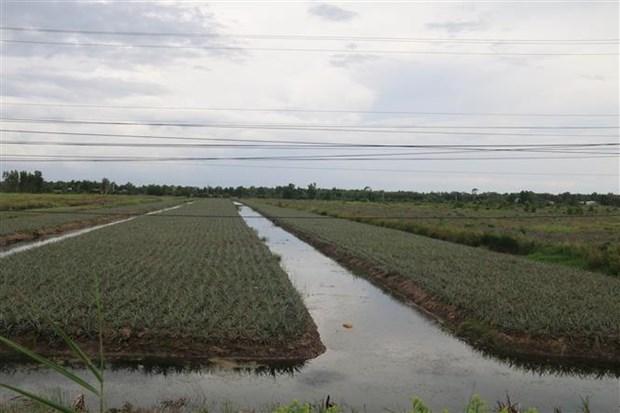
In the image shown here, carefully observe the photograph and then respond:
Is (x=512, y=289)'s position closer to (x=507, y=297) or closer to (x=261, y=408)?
(x=507, y=297)

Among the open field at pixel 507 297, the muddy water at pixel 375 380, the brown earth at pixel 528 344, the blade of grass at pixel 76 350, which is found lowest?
the muddy water at pixel 375 380

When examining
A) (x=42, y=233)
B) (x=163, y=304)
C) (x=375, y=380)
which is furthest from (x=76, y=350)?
(x=42, y=233)

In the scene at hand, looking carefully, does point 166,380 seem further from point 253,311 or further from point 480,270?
point 480,270

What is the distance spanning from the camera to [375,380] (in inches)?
389

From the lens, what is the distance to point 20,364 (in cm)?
1013

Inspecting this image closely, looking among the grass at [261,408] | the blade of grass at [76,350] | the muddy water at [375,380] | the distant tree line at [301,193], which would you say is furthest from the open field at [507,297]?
the distant tree line at [301,193]

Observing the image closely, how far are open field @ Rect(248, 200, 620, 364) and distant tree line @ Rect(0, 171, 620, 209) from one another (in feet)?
208

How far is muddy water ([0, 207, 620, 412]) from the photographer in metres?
8.85

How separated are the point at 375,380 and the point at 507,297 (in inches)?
250

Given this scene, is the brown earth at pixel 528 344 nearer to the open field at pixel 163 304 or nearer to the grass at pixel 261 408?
the grass at pixel 261 408

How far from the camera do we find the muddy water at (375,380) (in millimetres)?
8852

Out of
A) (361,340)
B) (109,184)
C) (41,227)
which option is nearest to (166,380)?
(361,340)

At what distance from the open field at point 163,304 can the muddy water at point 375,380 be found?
845 mm

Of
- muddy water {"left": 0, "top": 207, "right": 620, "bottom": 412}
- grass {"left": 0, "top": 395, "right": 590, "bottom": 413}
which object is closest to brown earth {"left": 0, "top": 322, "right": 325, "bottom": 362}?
muddy water {"left": 0, "top": 207, "right": 620, "bottom": 412}
